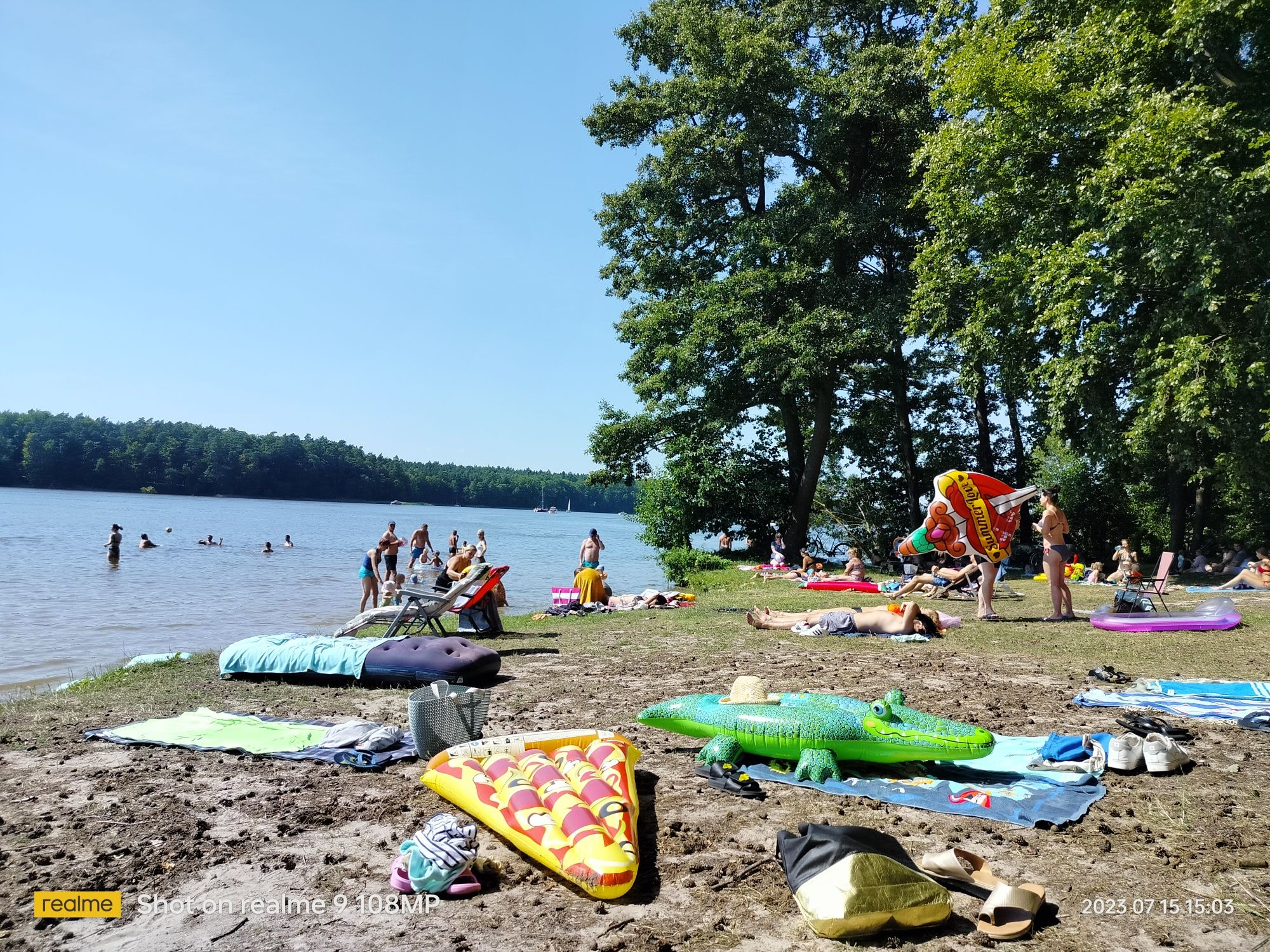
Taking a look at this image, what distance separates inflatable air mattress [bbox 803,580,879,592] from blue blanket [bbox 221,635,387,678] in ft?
36.5

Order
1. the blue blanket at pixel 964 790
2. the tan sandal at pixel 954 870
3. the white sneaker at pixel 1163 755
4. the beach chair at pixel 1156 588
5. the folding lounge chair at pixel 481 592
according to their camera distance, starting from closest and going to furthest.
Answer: the tan sandal at pixel 954 870 < the blue blanket at pixel 964 790 < the white sneaker at pixel 1163 755 < the folding lounge chair at pixel 481 592 < the beach chair at pixel 1156 588

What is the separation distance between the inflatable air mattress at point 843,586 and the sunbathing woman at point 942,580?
3.11 ft

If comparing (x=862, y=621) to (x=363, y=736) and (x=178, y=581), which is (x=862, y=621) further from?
(x=178, y=581)

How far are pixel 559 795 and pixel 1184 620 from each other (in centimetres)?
1065

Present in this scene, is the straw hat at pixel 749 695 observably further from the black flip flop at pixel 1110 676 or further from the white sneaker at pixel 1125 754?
the black flip flop at pixel 1110 676

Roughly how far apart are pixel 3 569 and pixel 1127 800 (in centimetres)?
3079

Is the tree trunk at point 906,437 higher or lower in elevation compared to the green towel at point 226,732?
higher

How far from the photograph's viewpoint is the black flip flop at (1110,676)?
7.75m

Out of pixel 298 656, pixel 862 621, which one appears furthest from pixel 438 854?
pixel 862 621

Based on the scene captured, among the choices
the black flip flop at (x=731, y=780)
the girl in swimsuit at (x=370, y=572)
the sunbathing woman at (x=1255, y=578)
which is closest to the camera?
the black flip flop at (x=731, y=780)

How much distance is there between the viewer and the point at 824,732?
5176 millimetres

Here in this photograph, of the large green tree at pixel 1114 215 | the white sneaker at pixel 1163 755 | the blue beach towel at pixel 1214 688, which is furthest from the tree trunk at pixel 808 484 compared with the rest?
the white sneaker at pixel 1163 755

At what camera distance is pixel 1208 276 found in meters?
13.6

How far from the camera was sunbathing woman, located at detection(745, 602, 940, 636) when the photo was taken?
10.9 m
